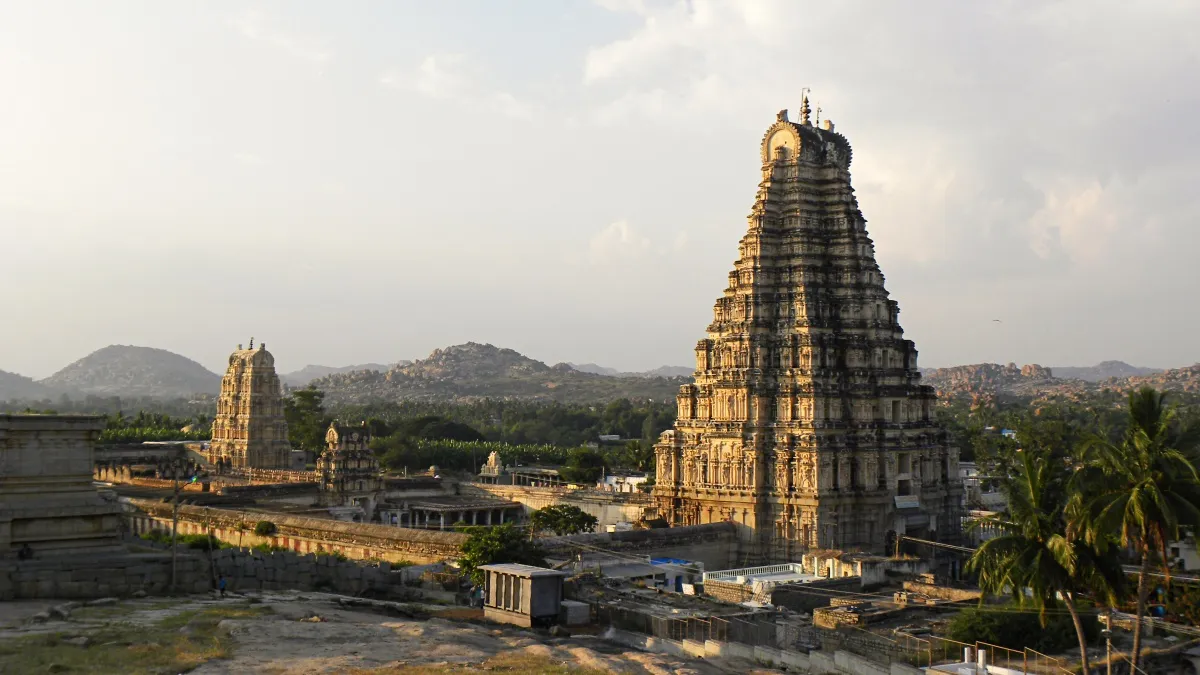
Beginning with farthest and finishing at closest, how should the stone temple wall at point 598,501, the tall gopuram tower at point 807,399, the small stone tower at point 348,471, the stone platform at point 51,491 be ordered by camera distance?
the small stone tower at point 348,471
the stone temple wall at point 598,501
the tall gopuram tower at point 807,399
the stone platform at point 51,491

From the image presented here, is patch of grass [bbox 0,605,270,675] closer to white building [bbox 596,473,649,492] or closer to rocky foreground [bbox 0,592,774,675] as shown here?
rocky foreground [bbox 0,592,774,675]

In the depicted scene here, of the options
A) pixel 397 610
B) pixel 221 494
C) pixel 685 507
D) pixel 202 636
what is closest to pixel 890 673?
pixel 397 610

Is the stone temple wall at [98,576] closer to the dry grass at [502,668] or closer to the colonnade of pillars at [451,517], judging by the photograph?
the dry grass at [502,668]

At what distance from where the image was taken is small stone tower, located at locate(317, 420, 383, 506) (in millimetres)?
55812

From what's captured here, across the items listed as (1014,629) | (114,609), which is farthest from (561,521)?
(114,609)

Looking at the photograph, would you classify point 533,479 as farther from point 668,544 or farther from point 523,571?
point 523,571

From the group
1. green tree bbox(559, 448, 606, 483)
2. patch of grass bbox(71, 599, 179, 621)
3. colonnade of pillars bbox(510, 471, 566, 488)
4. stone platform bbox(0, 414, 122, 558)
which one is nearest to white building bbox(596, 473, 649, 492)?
green tree bbox(559, 448, 606, 483)

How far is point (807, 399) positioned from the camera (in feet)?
146

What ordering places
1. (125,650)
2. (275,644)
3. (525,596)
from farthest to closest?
1. (525,596)
2. (275,644)
3. (125,650)

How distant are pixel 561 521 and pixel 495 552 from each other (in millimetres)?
17293

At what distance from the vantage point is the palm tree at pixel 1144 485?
79.1 ft

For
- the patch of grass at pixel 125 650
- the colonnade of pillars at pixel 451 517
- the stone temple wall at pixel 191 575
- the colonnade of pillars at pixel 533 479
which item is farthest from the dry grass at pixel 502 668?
the colonnade of pillars at pixel 533 479

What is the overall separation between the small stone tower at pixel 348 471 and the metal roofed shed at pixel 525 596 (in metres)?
33.1

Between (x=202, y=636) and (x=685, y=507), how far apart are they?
102 feet
